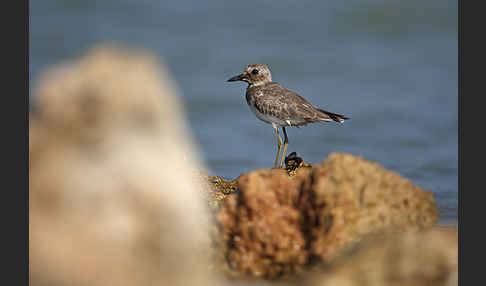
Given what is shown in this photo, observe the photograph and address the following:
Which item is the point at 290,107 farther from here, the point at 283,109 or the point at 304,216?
the point at 304,216

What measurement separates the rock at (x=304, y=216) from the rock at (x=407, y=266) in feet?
1.93

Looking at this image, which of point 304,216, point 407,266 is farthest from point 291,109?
point 407,266

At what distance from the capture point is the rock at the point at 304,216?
400 cm

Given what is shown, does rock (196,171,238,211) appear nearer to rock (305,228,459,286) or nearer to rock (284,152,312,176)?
rock (284,152,312,176)

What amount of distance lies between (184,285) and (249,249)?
1.19m

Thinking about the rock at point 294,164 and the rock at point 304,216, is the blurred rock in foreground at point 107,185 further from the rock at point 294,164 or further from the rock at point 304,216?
the rock at point 294,164

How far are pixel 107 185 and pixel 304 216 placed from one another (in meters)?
1.67

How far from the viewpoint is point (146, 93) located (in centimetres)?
293

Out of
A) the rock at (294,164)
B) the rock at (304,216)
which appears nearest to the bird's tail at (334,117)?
the rock at (294,164)

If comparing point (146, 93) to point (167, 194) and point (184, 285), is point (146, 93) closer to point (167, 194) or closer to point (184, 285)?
point (167, 194)

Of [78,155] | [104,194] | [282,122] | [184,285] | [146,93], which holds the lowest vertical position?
[184,285]

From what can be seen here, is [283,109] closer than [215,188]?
No

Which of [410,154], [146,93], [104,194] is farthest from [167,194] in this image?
[410,154]

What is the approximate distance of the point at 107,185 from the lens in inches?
110
